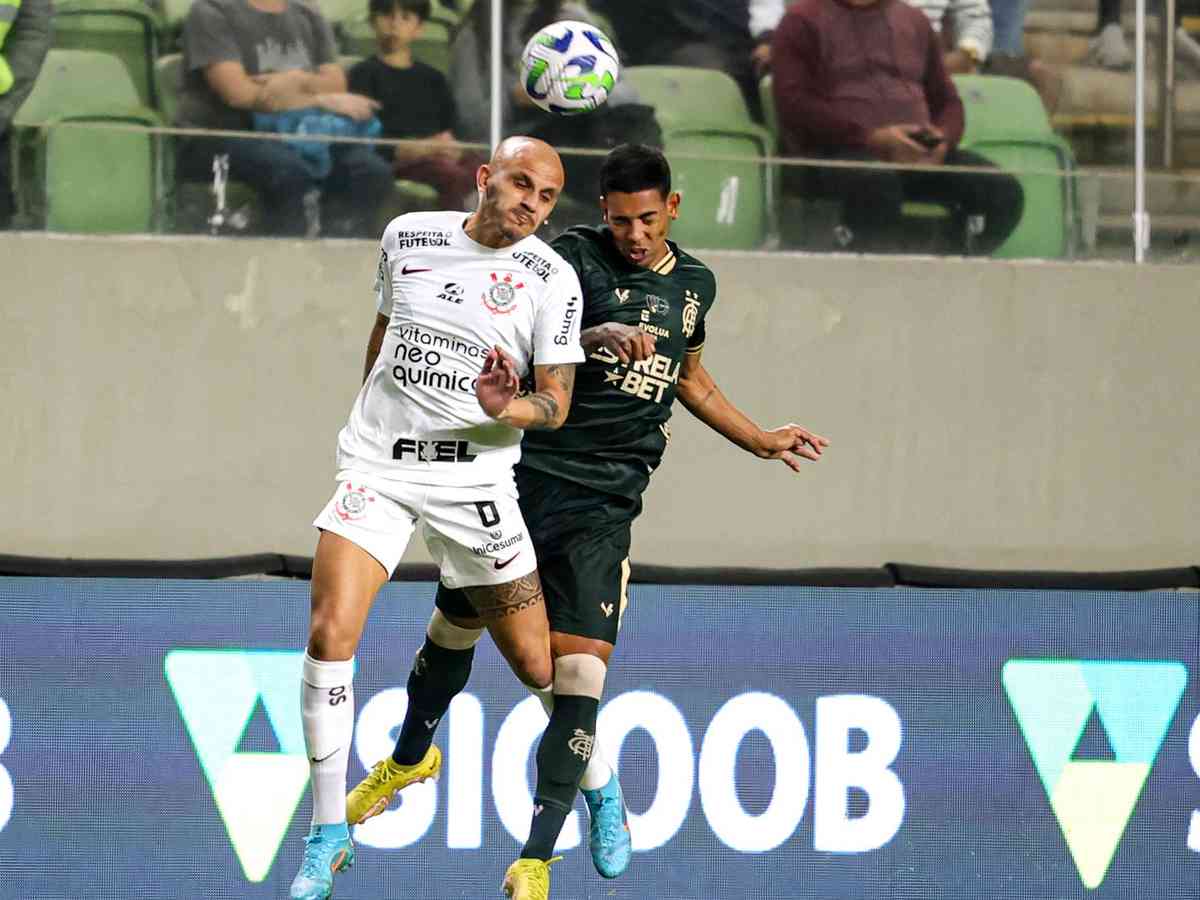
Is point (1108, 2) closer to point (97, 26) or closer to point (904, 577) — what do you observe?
point (904, 577)

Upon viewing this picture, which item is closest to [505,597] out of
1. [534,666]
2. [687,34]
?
[534,666]

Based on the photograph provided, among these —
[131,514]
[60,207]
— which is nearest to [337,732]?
[131,514]

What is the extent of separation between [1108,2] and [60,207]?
14.8 feet

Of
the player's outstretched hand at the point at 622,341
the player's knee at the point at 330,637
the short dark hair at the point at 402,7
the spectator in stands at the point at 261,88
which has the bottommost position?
the player's knee at the point at 330,637

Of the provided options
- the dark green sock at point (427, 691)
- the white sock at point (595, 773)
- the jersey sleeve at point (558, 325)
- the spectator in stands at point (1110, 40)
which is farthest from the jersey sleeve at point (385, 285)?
the spectator in stands at point (1110, 40)

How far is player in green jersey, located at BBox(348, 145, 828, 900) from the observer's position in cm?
624

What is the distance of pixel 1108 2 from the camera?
8.91 metres

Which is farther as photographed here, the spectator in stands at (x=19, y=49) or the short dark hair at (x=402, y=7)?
the short dark hair at (x=402, y=7)

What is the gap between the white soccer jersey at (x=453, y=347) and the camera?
19.4 feet

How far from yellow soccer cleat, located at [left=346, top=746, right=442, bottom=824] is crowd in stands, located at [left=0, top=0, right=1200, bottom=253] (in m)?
2.65

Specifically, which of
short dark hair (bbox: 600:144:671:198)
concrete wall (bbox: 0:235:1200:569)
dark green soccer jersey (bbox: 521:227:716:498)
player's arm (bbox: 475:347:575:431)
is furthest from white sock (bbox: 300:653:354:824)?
concrete wall (bbox: 0:235:1200:569)

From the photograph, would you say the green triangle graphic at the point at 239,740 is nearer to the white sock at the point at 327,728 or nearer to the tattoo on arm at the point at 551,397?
the white sock at the point at 327,728

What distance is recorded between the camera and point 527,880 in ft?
19.7

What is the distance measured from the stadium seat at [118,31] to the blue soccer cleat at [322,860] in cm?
354
